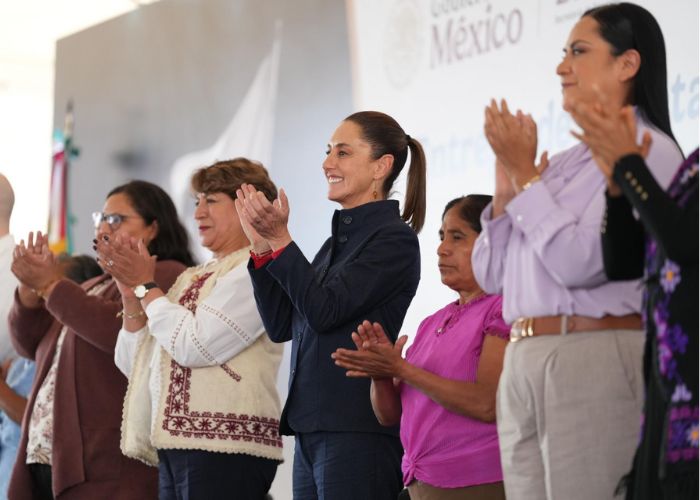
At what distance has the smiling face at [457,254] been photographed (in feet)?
8.83

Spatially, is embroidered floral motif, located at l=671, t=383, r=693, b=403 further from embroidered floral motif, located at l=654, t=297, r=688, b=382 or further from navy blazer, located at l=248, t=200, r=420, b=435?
navy blazer, located at l=248, t=200, r=420, b=435

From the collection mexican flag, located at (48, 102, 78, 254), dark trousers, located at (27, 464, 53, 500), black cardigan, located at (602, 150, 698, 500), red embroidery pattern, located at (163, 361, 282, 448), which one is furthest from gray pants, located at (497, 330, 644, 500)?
mexican flag, located at (48, 102, 78, 254)

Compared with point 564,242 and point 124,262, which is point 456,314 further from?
point 124,262

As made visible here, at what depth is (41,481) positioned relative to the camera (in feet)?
12.3

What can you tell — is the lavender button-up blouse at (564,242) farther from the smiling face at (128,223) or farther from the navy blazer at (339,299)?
the smiling face at (128,223)

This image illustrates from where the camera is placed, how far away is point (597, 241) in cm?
195

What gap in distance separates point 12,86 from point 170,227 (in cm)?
483

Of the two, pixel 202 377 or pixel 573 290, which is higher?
pixel 573 290

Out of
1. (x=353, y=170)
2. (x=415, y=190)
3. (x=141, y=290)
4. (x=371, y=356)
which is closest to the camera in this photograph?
(x=371, y=356)

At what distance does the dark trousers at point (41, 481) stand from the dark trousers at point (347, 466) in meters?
1.32

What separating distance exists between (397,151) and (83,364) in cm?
143

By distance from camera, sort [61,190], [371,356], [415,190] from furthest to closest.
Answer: [61,190], [415,190], [371,356]

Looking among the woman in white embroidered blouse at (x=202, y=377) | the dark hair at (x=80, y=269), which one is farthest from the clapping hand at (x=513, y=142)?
the dark hair at (x=80, y=269)

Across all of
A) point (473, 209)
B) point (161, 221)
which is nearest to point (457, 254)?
point (473, 209)
